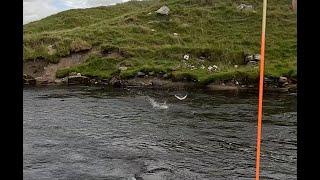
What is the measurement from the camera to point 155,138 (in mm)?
19234

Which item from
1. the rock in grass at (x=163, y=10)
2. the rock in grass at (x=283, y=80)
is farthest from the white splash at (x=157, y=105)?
the rock in grass at (x=163, y=10)

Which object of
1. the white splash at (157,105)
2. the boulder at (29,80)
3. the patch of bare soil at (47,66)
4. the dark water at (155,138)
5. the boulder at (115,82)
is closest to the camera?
the dark water at (155,138)

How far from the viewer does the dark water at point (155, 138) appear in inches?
567

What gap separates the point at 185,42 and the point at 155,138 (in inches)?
1212

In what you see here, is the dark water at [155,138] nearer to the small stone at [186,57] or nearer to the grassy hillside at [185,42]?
the grassy hillside at [185,42]

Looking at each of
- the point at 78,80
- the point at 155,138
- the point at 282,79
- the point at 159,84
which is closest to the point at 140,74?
the point at 159,84

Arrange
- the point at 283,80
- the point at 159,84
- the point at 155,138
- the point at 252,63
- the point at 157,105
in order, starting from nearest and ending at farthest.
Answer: the point at 155,138, the point at 157,105, the point at 283,80, the point at 159,84, the point at 252,63

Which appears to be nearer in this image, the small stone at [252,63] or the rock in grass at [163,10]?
the small stone at [252,63]

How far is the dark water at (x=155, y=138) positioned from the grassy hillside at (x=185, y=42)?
1017cm

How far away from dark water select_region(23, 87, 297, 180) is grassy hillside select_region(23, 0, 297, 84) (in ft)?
33.4

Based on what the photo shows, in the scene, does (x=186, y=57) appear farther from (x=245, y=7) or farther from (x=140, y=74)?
(x=245, y=7)

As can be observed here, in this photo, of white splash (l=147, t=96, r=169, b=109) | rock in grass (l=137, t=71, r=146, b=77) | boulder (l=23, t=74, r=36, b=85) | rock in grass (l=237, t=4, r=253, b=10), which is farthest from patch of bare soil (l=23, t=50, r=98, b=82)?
rock in grass (l=237, t=4, r=253, b=10)
